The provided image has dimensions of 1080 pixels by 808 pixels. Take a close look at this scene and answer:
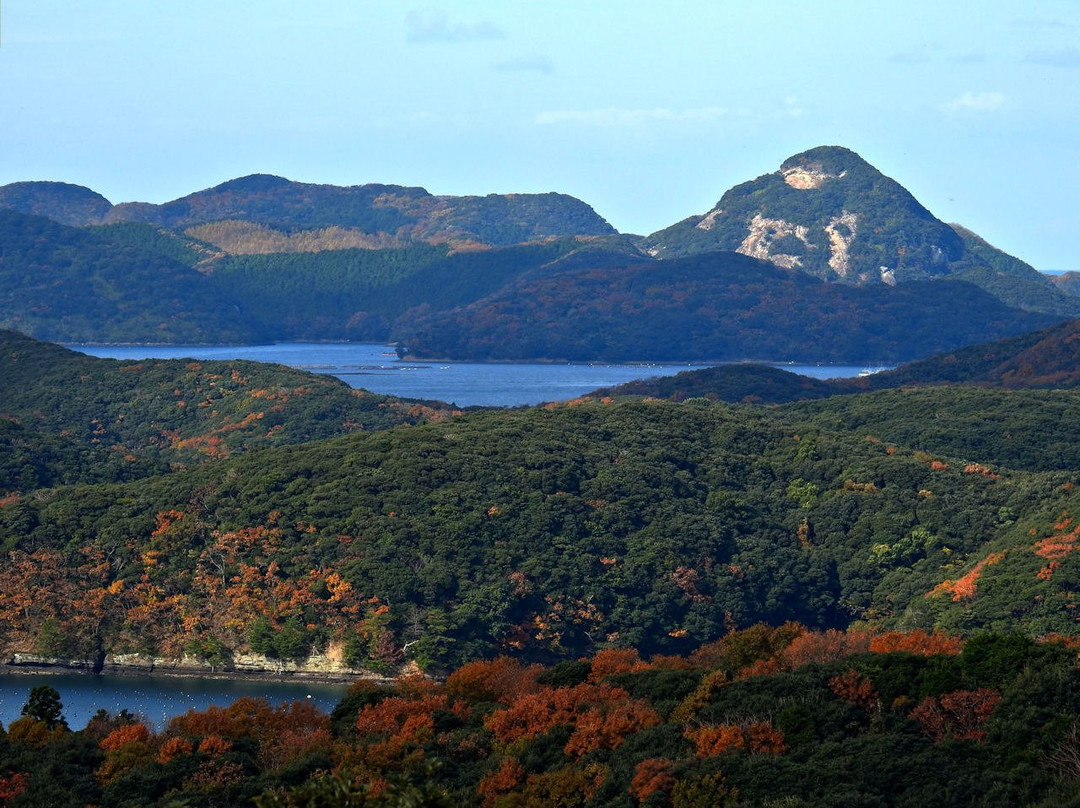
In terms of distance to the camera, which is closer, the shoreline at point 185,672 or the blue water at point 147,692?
the blue water at point 147,692

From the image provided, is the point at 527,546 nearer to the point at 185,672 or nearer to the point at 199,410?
the point at 185,672

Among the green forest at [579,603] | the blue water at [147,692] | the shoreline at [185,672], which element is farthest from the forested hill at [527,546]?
the blue water at [147,692]

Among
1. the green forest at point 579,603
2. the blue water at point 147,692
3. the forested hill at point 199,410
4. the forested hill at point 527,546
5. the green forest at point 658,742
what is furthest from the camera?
the forested hill at point 199,410

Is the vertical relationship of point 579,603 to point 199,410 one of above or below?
below

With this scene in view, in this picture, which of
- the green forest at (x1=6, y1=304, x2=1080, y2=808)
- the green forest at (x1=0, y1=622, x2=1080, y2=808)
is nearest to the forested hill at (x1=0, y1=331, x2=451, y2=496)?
the green forest at (x1=6, y1=304, x2=1080, y2=808)

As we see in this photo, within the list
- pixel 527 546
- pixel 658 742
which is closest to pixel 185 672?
pixel 527 546

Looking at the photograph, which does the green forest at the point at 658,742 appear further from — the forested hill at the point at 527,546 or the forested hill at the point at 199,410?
the forested hill at the point at 199,410
